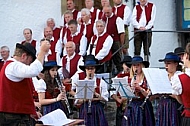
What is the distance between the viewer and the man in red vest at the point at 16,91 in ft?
18.1

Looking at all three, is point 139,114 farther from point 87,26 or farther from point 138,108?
point 87,26

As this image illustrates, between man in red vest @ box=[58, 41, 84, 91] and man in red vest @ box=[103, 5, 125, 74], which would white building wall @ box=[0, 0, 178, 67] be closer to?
man in red vest @ box=[103, 5, 125, 74]

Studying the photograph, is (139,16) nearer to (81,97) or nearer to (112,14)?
(112,14)

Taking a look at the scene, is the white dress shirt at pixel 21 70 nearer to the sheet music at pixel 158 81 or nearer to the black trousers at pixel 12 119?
the black trousers at pixel 12 119

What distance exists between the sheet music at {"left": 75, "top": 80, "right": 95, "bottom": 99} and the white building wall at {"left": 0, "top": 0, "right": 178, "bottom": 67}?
14.2 feet

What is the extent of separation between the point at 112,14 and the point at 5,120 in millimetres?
5476

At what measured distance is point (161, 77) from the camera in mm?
6711

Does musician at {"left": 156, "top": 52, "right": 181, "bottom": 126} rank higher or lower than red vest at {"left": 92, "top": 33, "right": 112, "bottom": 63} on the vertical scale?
lower

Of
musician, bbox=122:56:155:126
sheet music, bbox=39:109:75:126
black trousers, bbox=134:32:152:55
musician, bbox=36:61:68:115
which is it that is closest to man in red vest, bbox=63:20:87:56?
black trousers, bbox=134:32:152:55

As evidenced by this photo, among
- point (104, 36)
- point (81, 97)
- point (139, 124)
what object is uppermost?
point (104, 36)

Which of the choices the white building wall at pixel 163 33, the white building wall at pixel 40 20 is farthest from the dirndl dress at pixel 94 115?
the white building wall at pixel 163 33

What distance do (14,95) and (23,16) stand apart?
635 cm

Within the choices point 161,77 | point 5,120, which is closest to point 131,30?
point 161,77

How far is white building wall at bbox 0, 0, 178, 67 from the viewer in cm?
1145
